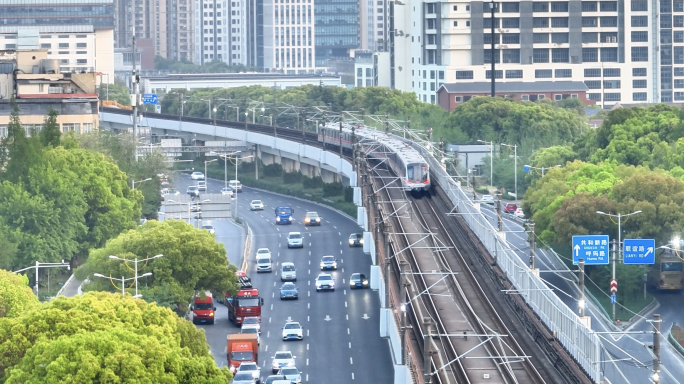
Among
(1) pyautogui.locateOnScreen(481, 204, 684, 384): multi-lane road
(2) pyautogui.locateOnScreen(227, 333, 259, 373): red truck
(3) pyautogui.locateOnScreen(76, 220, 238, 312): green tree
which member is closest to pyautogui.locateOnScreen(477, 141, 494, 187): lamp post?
(1) pyautogui.locateOnScreen(481, 204, 684, 384): multi-lane road

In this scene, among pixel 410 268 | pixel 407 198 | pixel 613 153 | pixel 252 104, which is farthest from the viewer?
pixel 252 104

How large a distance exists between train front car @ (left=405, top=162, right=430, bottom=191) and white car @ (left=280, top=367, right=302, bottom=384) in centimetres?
2897

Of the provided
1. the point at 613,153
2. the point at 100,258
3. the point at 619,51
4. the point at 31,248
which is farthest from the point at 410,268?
the point at 619,51

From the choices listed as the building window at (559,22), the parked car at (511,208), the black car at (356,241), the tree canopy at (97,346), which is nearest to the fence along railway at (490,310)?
the tree canopy at (97,346)

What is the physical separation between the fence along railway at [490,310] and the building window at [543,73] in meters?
87.3

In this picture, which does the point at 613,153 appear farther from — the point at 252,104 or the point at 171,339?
the point at 252,104

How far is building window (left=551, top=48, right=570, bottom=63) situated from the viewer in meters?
166

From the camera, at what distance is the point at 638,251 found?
59.8 metres

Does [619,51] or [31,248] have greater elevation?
[619,51]

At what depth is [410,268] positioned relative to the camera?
209 feet

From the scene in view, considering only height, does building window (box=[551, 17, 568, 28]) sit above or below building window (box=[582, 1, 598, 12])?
below

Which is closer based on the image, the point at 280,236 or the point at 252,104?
the point at 280,236

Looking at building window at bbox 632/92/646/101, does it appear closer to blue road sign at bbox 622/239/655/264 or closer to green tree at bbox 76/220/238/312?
green tree at bbox 76/220/238/312

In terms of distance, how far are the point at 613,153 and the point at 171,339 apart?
182ft
